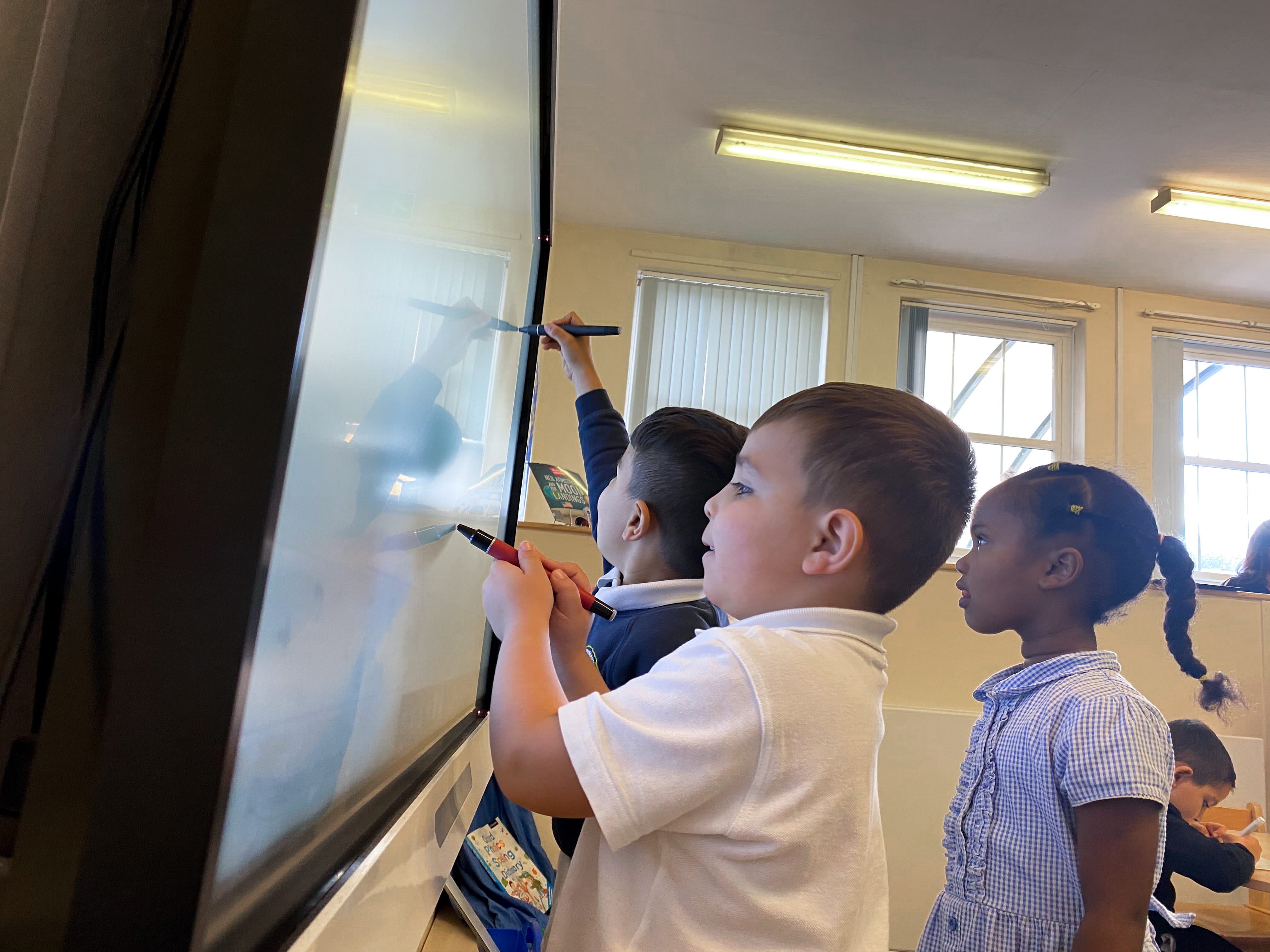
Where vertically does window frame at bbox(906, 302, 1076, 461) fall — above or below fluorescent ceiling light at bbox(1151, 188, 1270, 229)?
below

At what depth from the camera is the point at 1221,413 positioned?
13.3ft

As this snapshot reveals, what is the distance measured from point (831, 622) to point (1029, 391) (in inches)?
151

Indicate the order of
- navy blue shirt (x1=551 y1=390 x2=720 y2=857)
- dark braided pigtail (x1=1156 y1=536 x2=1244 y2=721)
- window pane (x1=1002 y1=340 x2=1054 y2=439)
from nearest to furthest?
1. navy blue shirt (x1=551 y1=390 x2=720 y2=857)
2. dark braided pigtail (x1=1156 y1=536 x2=1244 y2=721)
3. window pane (x1=1002 y1=340 x2=1054 y2=439)

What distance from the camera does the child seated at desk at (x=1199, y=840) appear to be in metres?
1.49

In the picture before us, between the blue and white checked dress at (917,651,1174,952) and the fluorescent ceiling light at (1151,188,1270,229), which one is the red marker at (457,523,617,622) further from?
the fluorescent ceiling light at (1151,188,1270,229)

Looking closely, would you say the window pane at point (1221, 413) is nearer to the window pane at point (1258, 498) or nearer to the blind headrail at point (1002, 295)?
the window pane at point (1258, 498)

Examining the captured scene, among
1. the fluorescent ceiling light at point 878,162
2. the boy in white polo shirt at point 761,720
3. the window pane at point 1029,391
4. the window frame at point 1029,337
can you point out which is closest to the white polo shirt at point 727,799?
the boy in white polo shirt at point 761,720

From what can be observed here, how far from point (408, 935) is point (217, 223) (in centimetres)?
37

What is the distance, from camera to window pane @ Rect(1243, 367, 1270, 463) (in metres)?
4.02

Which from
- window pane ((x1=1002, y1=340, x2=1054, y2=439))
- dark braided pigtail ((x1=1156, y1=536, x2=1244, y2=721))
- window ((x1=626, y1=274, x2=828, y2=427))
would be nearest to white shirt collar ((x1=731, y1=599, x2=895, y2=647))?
dark braided pigtail ((x1=1156, y1=536, x2=1244, y2=721))

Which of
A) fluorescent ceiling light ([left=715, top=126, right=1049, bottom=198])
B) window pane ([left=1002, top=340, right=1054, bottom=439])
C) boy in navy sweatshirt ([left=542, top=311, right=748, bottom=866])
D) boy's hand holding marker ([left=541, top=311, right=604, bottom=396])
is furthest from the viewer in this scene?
window pane ([left=1002, top=340, right=1054, bottom=439])

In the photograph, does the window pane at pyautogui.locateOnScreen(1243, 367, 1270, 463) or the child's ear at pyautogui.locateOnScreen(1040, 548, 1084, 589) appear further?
the window pane at pyautogui.locateOnScreen(1243, 367, 1270, 463)

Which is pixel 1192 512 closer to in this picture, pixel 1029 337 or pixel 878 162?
pixel 1029 337

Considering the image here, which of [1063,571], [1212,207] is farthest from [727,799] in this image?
[1212,207]
